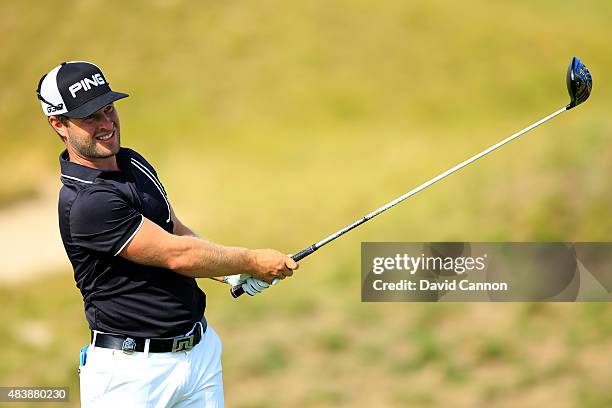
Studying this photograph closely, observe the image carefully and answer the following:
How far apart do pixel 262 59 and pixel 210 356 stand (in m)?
22.2

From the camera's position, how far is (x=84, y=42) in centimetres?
2720

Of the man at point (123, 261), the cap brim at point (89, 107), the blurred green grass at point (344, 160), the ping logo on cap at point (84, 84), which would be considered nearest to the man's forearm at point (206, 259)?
the man at point (123, 261)

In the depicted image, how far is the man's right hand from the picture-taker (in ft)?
17.0

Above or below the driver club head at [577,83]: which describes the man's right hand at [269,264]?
below

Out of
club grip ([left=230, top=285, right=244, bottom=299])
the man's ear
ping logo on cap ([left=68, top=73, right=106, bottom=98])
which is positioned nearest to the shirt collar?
the man's ear

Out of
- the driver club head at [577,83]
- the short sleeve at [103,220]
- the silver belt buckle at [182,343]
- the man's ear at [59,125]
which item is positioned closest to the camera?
the short sleeve at [103,220]

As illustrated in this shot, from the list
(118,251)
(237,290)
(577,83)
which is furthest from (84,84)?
(577,83)

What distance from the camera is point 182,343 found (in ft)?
16.8

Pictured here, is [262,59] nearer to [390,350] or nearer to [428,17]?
[428,17]

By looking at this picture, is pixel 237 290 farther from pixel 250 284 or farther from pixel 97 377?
pixel 97 377

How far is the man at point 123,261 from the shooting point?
15.8 ft

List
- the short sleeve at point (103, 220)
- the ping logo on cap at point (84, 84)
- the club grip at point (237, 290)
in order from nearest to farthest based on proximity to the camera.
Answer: the short sleeve at point (103, 220), the ping logo on cap at point (84, 84), the club grip at point (237, 290)

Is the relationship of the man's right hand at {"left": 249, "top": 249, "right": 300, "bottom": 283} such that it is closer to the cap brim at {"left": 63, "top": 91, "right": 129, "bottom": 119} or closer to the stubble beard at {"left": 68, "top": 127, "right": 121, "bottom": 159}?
the stubble beard at {"left": 68, "top": 127, "right": 121, "bottom": 159}

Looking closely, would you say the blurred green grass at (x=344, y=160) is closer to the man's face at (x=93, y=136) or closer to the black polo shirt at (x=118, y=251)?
the black polo shirt at (x=118, y=251)
